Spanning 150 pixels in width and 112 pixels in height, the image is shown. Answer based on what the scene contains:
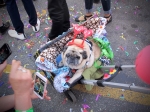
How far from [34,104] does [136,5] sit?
7.73 feet

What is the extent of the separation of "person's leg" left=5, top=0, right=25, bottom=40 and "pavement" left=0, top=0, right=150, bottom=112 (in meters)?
0.09

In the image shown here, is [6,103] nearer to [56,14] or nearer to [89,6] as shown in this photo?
[56,14]

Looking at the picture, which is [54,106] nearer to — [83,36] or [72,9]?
[83,36]

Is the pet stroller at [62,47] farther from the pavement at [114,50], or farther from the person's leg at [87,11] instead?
the person's leg at [87,11]

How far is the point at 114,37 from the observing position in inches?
114

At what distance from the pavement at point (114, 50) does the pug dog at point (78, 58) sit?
0.38 metres

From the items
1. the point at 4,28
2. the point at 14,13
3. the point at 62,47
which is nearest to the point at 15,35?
the point at 4,28

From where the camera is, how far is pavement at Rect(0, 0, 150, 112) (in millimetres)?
2203

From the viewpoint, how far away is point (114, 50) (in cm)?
272

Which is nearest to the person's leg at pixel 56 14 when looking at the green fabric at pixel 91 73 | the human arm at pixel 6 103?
the green fabric at pixel 91 73

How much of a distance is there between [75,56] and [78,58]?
0.04 meters

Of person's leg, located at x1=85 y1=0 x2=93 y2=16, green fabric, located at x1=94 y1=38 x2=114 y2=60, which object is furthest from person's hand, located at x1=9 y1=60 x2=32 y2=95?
person's leg, located at x1=85 y1=0 x2=93 y2=16

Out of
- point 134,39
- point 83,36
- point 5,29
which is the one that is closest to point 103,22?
point 83,36

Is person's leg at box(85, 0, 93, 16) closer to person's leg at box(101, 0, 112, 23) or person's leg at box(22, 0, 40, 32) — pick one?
person's leg at box(101, 0, 112, 23)
